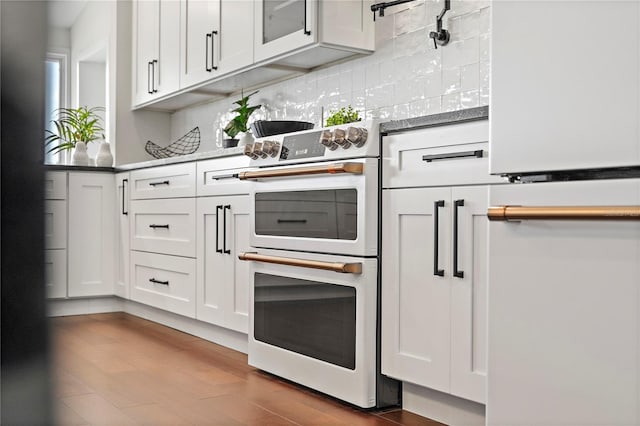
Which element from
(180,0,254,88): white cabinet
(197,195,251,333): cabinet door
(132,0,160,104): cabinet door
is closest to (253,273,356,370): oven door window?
(197,195,251,333): cabinet door

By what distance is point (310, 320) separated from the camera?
253cm

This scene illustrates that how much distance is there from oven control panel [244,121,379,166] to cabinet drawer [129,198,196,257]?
34.5 inches

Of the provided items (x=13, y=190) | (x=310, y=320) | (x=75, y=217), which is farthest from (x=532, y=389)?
(x=75, y=217)

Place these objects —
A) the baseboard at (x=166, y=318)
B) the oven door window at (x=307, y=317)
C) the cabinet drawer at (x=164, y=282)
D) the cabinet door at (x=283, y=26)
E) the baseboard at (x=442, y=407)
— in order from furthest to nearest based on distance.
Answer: the cabinet drawer at (x=164, y=282) < the baseboard at (x=166, y=318) < the cabinet door at (x=283, y=26) < the oven door window at (x=307, y=317) < the baseboard at (x=442, y=407)

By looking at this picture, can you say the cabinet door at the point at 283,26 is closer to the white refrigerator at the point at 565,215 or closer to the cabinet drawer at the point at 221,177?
the cabinet drawer at the point at 221,177

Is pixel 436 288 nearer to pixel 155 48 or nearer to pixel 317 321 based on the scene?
pixel 317 321

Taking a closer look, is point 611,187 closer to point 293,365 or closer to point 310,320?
point 310,320

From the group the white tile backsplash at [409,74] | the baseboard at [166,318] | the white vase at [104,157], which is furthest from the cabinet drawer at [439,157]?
the white vase at [104,157]

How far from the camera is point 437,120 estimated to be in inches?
82.2

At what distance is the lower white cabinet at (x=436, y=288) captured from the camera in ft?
6.48

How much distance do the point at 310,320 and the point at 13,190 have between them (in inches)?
92.5

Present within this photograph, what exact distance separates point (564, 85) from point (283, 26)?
1.99m

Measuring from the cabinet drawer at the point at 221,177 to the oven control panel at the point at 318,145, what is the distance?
255 mm

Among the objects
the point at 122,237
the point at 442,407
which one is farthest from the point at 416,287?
the point at 122,237
